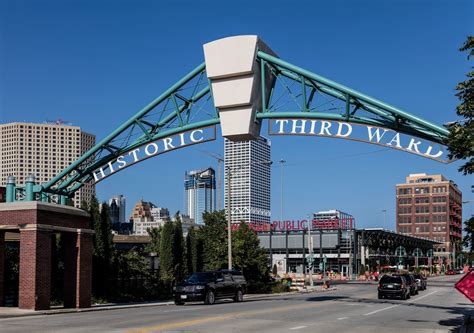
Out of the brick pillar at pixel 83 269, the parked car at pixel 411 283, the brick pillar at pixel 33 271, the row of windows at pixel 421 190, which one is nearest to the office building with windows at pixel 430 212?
the row of windows at pixel 421 190

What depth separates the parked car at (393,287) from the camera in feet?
134

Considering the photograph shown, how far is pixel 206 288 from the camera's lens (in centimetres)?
3372

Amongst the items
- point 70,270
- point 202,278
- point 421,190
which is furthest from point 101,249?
point 421,190

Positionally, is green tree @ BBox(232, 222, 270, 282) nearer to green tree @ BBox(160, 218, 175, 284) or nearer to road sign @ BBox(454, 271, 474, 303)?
green tree @ BBox(160, 218, 175, 284)

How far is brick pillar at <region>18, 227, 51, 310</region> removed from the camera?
27.5m

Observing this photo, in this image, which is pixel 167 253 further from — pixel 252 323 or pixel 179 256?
pixel 252 323

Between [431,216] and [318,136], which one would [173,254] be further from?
[431,216]

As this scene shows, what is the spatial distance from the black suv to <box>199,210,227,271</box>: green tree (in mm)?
17136

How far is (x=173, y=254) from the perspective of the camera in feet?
157

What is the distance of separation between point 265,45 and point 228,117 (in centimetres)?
372

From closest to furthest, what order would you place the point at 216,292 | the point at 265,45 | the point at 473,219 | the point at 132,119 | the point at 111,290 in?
the point at 473,219 → the point at 265,45 → the point at 132,119 → the point at 216,292 → the point at 111,290

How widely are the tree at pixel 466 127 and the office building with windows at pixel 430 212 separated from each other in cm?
17426

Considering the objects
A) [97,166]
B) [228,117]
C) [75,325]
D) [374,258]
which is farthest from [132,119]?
[374,258]

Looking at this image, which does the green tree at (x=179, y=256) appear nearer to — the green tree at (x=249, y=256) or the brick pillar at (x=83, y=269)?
the green tree at (x=249, y=256)
